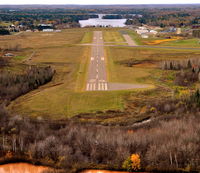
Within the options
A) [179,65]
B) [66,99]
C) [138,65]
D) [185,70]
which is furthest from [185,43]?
[66,99]

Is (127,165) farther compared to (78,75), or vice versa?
(78,75)

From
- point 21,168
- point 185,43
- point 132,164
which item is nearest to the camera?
point 132,164

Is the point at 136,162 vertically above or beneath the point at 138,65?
beneath

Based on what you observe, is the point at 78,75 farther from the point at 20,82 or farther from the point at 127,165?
the point at 127,165

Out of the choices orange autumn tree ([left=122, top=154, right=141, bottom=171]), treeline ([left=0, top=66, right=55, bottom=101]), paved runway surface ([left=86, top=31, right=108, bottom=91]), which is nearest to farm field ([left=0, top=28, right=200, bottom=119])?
paved runway surface ([left=86, top=31, right=108, bottom=91])

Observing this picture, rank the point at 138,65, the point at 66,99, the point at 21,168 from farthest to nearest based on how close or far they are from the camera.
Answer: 1. the point at 138,65
2. the point at 66,99
3. the point at 21,168

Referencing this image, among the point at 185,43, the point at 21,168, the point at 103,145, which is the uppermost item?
the point at 185,43
